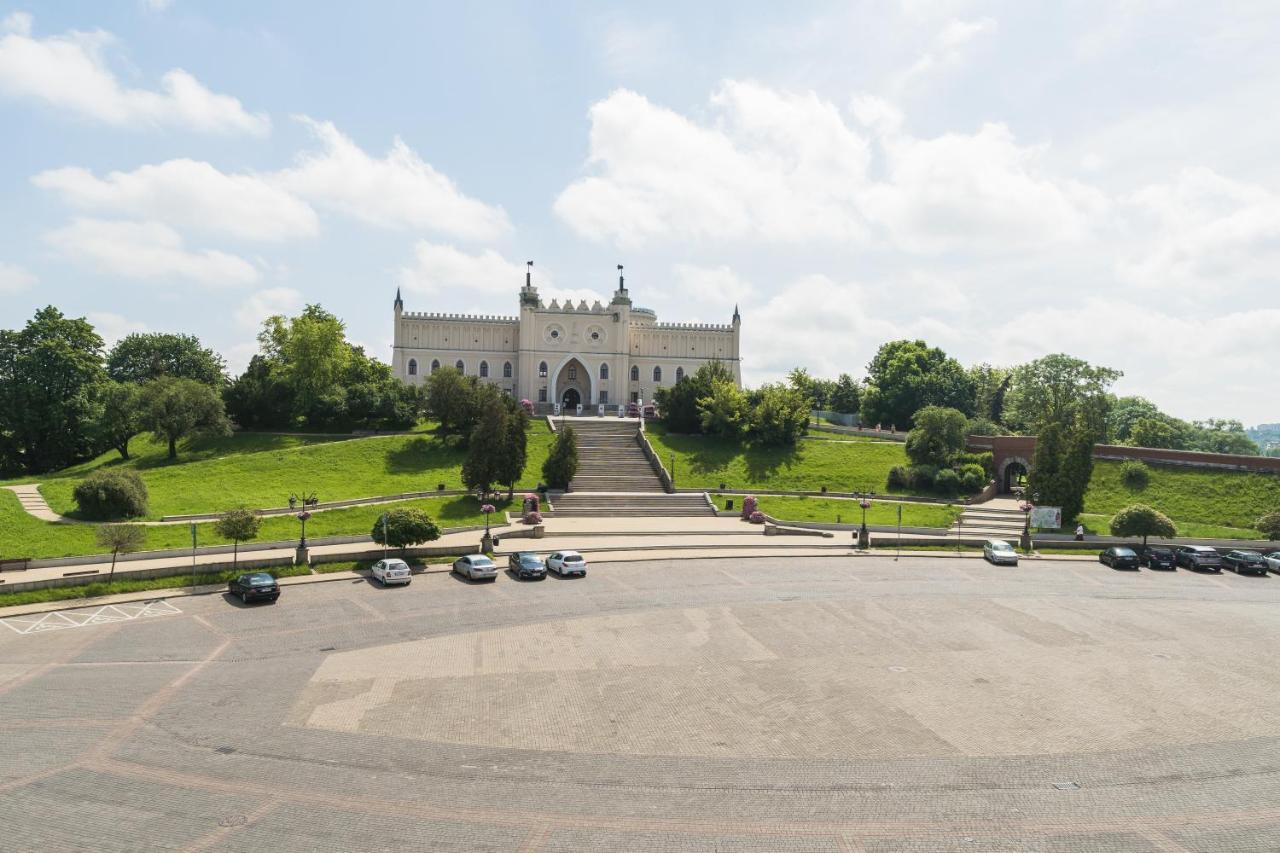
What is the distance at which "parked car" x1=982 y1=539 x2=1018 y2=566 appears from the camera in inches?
1299

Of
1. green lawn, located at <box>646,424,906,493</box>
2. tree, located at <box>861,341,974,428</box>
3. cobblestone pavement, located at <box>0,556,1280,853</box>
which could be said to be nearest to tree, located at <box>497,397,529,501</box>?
green lawn, located at <box>646,424,906,493</box>

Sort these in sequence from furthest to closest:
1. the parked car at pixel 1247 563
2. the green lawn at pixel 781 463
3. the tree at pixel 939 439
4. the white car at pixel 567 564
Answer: the tree at pixel 939 439 < the green lawn at pixel 781 463 < the parked car at pixel 1247 563 < the white car at pixel 567 564

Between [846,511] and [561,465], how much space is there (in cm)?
1725

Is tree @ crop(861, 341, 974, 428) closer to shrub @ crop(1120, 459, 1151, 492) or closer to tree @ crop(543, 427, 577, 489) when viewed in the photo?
shrub @ crop(1120, 459, 1151, 492)

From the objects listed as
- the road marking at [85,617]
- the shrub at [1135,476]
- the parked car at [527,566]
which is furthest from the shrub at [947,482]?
the road marking at [85,617]

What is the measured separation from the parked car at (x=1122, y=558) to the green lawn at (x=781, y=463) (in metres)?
16.8

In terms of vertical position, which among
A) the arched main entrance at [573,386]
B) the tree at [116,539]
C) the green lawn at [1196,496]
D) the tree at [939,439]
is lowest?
the tree at [116,539]

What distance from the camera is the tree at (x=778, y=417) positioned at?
5809cm

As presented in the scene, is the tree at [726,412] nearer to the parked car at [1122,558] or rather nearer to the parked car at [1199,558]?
the parked car at [1122,558]

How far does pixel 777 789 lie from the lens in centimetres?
1204

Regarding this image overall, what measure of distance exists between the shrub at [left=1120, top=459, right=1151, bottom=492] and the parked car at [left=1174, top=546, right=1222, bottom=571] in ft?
45.9

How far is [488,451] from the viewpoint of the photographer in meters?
41.6

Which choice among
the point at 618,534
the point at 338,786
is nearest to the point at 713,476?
the point at 618,534

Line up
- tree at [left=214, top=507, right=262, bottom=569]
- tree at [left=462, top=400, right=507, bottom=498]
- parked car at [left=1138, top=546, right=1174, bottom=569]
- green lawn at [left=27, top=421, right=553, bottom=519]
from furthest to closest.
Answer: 1. tree at [left=462, top=400, right=507, bottom=498]
2. green lawn at [left=27, top=421, right=553, bottom=519]
3. parked car at [left=1138, top=546, right=1174, bottom=569]
4. tree at [left=214, top=507, right=262, bottom=569]
